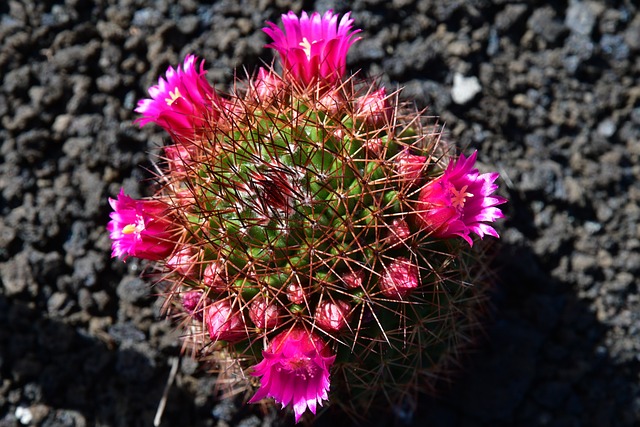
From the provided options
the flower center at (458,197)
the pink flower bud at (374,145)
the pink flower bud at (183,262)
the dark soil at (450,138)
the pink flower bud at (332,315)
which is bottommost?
the dark soil at (450,138)

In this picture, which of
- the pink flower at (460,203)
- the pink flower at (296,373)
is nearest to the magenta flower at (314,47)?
the pink flower at (460,203)

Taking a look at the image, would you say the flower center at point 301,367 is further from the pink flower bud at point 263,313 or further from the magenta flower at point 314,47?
the magenta flower at point 314,47

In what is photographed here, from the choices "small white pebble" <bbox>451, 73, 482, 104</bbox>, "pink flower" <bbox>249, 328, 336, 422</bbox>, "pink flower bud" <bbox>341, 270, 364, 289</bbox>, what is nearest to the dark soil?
"small white pebble" <bbox>451, 73, 482, 104</bbox>

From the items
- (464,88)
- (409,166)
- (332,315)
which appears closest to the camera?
(332,315)

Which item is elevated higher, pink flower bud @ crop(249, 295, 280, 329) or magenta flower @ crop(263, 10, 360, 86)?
magenta flower @ crop(263, 10, 360, 86)

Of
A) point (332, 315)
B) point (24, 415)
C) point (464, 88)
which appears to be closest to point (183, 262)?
point (332, 315)

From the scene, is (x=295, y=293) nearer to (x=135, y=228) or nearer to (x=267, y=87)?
(x=135, y=228)

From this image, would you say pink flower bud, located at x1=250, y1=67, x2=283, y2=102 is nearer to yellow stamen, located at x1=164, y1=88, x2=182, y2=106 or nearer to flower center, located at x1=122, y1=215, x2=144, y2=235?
yellow stamen, located at x1=164, y1=88, x2=182, y2=106
